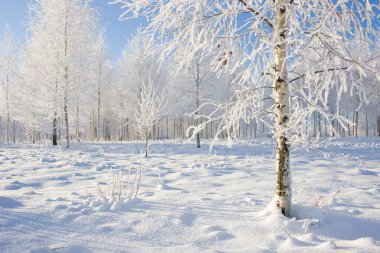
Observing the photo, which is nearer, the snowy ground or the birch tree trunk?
the snowy ground

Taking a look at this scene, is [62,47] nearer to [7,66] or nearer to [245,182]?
[7,66]

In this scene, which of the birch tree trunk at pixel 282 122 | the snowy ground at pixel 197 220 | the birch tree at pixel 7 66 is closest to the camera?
the snowy ground at pixel 197 220

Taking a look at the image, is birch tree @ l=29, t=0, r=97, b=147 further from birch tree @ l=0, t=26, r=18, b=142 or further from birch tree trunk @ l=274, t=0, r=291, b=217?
birch tree trunk @ l=274, t=0, r=291, b=217

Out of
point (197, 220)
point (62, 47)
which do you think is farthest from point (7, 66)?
point (197, 220)

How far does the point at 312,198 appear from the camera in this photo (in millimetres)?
4422

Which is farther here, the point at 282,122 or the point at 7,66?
the point at 7,66

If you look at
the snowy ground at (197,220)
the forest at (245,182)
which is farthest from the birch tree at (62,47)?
the snowy ground at (197,220)

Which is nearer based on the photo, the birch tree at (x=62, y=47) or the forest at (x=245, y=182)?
the forest at (x=245, y=182)

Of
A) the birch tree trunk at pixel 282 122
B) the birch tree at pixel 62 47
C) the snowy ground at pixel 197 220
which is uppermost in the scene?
the birch tree at pixel 62 47

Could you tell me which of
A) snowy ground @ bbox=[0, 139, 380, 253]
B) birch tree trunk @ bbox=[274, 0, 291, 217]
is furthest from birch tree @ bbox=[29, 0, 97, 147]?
birch tree trunk @ bbox=[274, 0, 291, 217]

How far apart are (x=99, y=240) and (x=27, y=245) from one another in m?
0.70

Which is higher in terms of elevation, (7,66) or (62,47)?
(7,66)

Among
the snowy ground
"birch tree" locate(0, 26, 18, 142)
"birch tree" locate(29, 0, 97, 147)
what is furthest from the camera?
"birch tree" locate(0, 26, 18, 142)

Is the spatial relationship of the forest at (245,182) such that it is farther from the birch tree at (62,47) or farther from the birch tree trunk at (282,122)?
the birch tree at (62,47)
